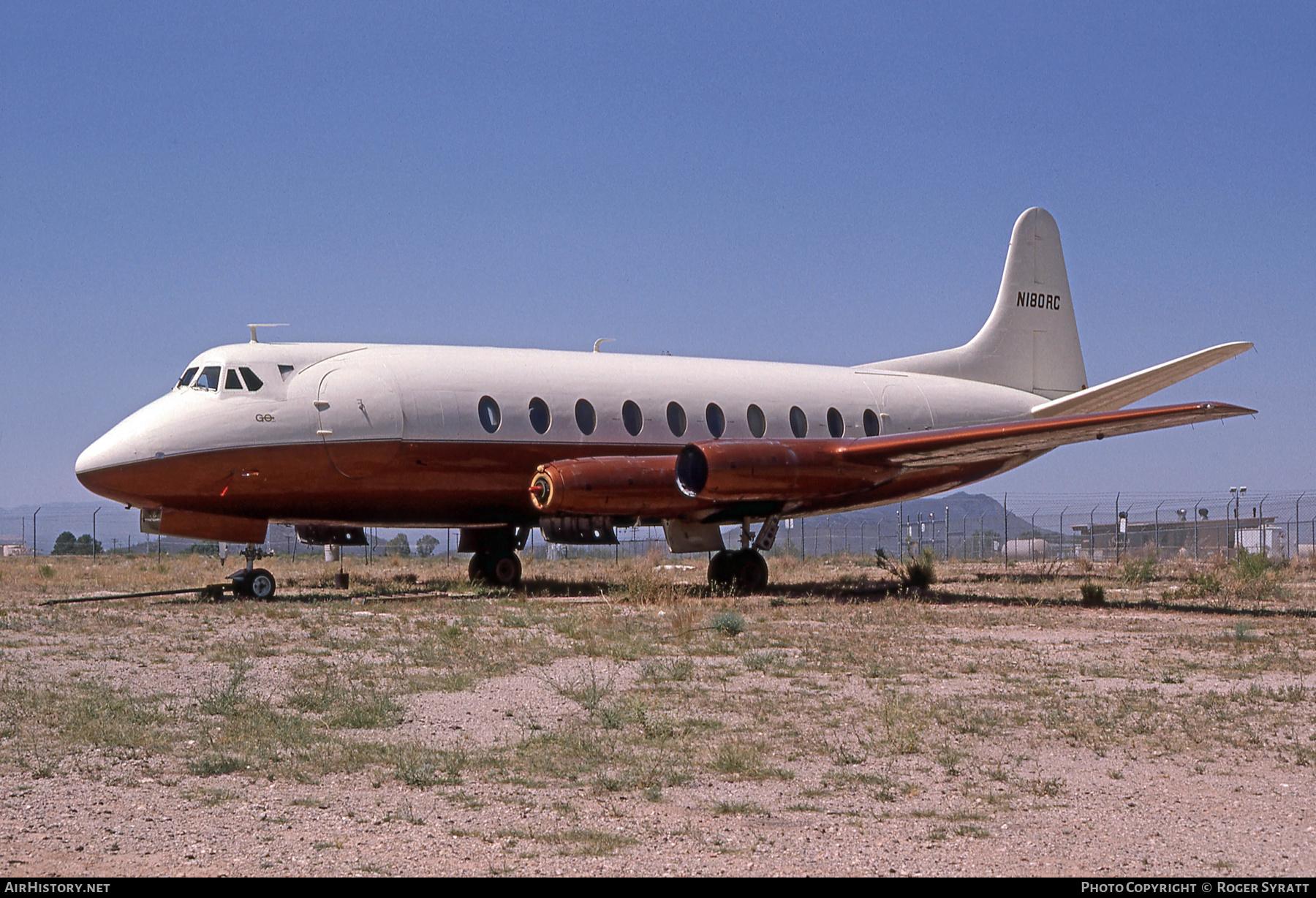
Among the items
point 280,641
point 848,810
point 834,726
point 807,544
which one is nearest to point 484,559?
point 280,641

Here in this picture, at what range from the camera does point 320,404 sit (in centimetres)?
2002

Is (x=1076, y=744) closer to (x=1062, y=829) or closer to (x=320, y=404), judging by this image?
(x=1062, y=829)

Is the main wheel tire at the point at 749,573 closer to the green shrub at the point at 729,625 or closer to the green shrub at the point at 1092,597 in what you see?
the green shrub at the point at 1092,597

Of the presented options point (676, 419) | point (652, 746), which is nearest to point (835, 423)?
point (676, 419)

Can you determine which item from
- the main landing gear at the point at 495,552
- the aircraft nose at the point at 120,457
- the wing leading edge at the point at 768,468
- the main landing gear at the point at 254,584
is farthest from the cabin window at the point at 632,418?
the aircraft nose at the point at 120,457

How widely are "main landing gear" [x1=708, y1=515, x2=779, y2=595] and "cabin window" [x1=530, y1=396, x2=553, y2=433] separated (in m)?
3.97

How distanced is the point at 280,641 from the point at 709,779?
7.96m

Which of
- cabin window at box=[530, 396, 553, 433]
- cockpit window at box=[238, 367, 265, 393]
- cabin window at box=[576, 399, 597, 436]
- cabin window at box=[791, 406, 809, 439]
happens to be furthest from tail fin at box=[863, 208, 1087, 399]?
cockpit window at box=[238, 367, 265, 393]

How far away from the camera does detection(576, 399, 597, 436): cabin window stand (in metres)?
22.2

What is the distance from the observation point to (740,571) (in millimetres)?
22391

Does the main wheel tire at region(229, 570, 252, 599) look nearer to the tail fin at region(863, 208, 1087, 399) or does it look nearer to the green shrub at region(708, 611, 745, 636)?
the green shrub at region(708, 611, 745, 636)

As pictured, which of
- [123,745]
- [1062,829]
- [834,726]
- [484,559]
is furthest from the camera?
[484,559]

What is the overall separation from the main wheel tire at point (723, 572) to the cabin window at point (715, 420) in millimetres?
2487

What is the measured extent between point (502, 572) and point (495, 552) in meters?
0.42
